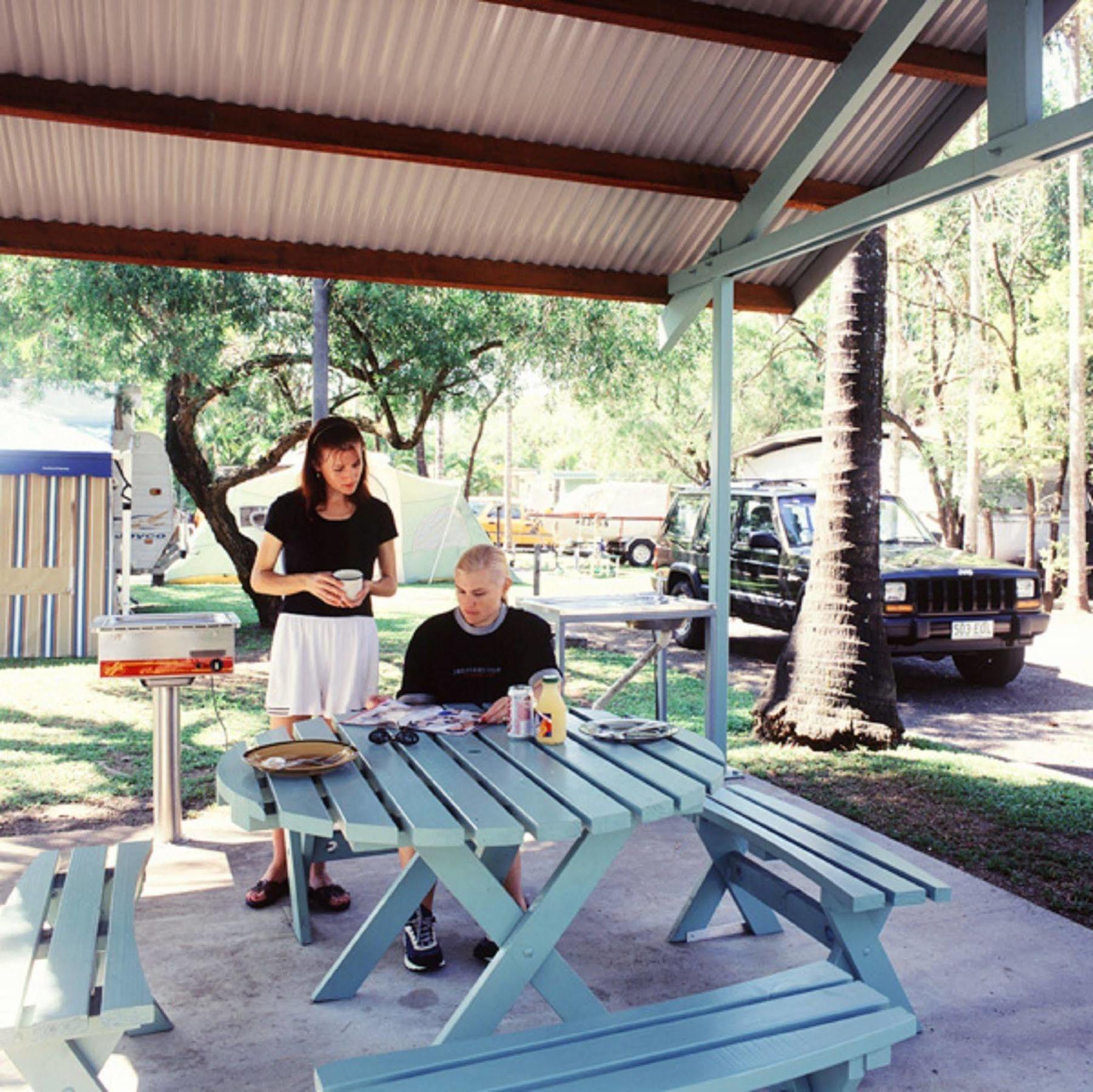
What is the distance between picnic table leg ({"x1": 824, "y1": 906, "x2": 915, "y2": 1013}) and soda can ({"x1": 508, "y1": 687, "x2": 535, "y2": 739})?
98cm

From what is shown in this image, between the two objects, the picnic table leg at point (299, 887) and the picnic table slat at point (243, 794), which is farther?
the picnic table leg at point (299, 887)

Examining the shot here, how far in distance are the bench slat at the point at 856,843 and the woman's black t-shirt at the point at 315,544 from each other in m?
1.53

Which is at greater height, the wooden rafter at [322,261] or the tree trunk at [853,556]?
the wooden rafter at [322,261]

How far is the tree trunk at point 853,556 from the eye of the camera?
22.6 ft

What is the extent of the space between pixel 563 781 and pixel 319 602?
4.75 ft

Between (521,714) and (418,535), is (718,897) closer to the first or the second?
(521,714)

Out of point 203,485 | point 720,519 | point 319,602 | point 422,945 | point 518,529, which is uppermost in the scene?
point 518,529

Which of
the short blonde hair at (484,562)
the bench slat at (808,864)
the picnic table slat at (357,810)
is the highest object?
the short blonde hair at (484,562)

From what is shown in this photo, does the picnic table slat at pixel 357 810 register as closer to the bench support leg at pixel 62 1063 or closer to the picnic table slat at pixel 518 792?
the picnic table slat at pixel 518 792

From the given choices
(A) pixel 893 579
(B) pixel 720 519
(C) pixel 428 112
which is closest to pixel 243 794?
(C) pixel 428 112

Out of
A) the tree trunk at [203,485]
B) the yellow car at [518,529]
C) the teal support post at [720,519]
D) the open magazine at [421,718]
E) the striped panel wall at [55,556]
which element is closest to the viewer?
the open magazine at [421,718]

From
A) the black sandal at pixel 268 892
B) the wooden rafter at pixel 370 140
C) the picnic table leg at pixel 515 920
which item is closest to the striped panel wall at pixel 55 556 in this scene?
the wooden rafter at pixel 370 140

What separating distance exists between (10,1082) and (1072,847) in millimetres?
4489

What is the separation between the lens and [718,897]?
12.0 ft
